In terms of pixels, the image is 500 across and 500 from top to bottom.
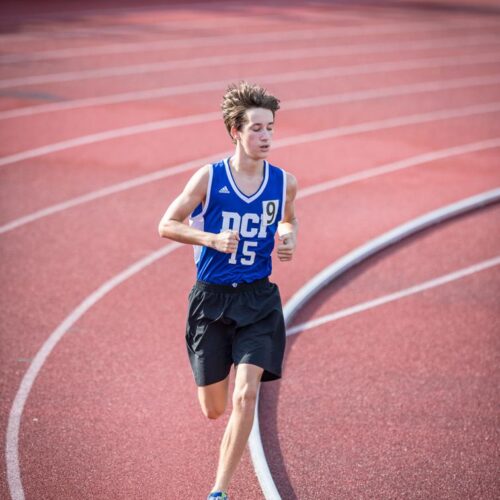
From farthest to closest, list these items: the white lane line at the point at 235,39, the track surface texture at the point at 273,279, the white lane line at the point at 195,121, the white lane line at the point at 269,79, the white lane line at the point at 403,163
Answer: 1. the white lane line at the point at 235,39
2. the white lane line at the point at 269,79
3. the white lane line at the point at 195,121
4. the white lane line at the point at 403,163
5. the track surface texture at the point at 273,279

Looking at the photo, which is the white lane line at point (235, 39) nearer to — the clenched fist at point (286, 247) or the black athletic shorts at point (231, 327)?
the black athletic shorts at point (231, 327)

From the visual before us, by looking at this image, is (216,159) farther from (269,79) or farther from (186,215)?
(186,215)

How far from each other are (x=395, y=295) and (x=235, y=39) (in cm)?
1151

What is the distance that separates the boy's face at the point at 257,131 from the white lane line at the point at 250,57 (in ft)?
32.3

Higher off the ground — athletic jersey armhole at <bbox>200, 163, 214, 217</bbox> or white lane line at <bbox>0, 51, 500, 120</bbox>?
white lane line at <bbox>0, 51, 500, 120</bbox>

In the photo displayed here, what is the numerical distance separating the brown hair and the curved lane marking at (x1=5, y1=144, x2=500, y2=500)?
1888 mm

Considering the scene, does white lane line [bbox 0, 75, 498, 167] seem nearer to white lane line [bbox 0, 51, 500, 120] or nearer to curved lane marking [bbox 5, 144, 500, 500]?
white lane line [bbox 0, 51, 500, 120]

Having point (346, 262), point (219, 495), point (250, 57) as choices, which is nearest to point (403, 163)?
point (346, 262)

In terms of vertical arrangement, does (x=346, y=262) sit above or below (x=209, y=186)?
above

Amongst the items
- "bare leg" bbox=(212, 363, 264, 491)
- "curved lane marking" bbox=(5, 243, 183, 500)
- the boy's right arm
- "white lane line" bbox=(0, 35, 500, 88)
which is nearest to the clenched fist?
the boy's right arm

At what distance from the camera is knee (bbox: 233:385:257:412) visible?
3674mm

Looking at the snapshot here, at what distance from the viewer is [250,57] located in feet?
50.8

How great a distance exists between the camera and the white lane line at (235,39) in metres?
14.6

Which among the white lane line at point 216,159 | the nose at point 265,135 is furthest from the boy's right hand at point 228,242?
the white lane line at point 216,159
